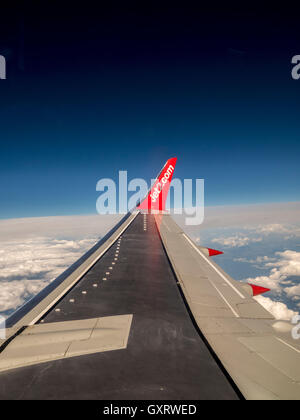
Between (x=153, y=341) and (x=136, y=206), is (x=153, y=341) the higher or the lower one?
the lower one

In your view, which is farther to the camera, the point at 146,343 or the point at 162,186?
the point at 162,186

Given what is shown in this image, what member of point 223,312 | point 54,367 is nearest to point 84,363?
point 54,367

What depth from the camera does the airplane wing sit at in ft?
8.13

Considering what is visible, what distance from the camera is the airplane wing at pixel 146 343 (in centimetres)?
248

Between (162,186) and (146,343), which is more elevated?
(162,186)

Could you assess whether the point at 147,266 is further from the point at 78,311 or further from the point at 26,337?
the point at 26,337

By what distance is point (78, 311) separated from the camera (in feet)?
15.3

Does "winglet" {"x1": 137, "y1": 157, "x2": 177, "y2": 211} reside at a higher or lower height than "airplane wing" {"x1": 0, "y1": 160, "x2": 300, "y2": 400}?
higher

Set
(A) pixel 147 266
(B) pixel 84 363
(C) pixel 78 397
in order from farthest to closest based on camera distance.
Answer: (A) pixel 147 266 → (B) pixel 84 363 → (C) pixel 78 397

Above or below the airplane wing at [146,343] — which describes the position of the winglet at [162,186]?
above

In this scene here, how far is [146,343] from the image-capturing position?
11.5ft

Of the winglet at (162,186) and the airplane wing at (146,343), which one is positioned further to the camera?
the winglet at (162,186)

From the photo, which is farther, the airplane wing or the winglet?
the winglet
